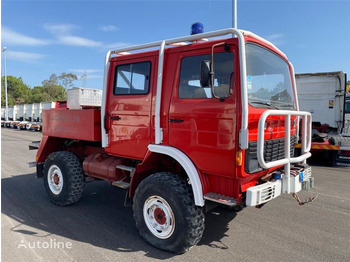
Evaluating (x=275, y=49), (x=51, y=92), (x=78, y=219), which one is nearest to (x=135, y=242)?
(x=78, y=219)

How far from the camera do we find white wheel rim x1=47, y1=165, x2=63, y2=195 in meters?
4.85

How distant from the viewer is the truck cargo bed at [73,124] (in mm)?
4324

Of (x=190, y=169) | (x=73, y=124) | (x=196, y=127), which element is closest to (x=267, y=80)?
(x=196, y=127)

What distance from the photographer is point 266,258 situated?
3.08 metres

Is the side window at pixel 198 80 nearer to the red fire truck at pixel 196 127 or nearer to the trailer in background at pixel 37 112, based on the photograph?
the red fire truck at pixel 196 127

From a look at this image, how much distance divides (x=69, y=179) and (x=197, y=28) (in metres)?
3.32

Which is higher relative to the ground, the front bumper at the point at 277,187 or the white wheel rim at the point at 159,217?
the front bumper at the point at 277,187

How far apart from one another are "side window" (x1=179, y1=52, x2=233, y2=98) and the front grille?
673mm

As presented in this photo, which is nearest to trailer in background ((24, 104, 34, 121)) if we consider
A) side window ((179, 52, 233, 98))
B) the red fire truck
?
the red fire truck

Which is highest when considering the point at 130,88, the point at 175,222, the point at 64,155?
the point at 130,88

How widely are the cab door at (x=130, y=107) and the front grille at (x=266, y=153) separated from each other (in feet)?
4.53

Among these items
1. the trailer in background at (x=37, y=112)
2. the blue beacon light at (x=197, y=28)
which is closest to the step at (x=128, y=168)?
the blue beacon light at (x=197, y=28)

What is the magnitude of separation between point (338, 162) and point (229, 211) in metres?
5.92

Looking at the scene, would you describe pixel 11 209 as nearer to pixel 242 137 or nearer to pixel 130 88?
pixel 130 88
